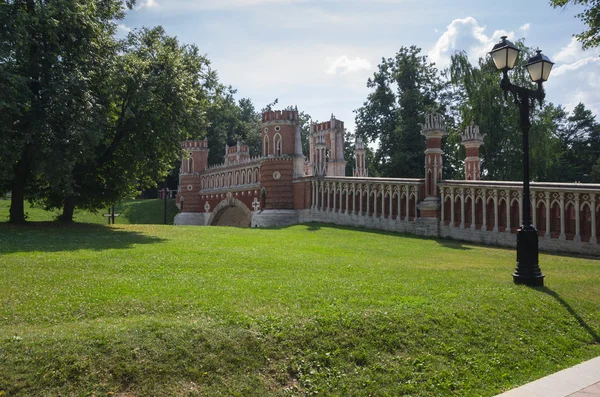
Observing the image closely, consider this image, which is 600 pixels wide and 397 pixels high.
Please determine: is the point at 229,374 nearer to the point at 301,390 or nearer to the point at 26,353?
the point at 301,390

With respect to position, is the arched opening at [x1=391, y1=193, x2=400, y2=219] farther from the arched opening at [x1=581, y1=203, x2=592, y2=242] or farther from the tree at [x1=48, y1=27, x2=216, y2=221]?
the tree at [x1=48, y1=27, x2=216, y2=221]

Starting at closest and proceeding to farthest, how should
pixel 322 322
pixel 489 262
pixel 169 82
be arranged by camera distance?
pixel 322 322
pixel 489 262
pixel 169 82

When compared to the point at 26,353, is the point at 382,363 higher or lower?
lower

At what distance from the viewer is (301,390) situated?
5.52m

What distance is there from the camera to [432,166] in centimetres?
2033

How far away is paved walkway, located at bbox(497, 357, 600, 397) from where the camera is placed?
5.68 metres

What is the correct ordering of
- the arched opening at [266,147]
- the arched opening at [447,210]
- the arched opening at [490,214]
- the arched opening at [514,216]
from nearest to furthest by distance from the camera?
the arched opening at [514,216] < the arched opening at [490,214] < the arched opening at [447,210] < the arched opening at [266,147]

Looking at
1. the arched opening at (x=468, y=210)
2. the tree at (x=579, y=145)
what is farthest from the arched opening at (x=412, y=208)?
the tree at (x=579, y=145)

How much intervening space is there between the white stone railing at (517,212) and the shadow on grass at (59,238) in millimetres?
11610

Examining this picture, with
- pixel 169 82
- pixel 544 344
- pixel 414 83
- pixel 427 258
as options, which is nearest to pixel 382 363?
pixel 544 344

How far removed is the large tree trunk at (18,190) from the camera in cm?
1853

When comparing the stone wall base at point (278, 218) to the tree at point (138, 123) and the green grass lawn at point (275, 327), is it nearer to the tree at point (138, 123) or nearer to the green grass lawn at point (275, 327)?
the tree at point (138, 123)

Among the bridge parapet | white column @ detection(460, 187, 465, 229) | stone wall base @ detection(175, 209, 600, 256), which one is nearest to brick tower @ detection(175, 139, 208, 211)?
stone wall base @ detection(175, 209, 600, 256)

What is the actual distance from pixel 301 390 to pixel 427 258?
865 cm
